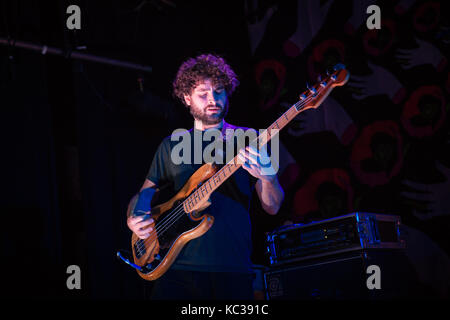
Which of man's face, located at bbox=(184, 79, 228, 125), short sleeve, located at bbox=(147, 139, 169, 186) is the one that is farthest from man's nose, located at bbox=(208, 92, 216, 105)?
short sleeve, located at bbox=(147, 139, 169, 186)

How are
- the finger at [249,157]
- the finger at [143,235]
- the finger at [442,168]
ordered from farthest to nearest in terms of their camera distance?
the finger at [442,168], the finger at [143,235], the finger at [249,157]

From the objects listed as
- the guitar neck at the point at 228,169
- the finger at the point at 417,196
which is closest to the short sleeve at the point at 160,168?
the guitar neck at the point at 228,169

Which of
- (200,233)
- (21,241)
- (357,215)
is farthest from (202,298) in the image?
(21,241)

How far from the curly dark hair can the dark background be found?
21.1 inches

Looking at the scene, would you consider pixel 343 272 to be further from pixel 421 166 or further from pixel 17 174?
pixel 17 174

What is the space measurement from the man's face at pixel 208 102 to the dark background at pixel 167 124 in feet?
2.68

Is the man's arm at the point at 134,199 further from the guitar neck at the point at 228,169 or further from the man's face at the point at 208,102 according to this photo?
the man's face at the point at 208,102

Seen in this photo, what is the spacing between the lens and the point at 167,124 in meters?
3.59

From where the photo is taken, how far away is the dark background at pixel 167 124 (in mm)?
2922

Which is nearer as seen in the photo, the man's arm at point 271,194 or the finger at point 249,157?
the finger at point 249,157

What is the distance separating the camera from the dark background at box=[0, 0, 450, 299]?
9.59ft

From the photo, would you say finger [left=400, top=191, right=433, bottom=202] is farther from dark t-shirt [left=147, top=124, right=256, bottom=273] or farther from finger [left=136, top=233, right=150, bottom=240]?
finger [left=136, top=233, right=150, bottom=240]

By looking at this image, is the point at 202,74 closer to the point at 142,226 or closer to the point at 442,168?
the point at 142,226

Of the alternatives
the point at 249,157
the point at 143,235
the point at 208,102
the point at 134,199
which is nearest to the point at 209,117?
the point at 208,102
